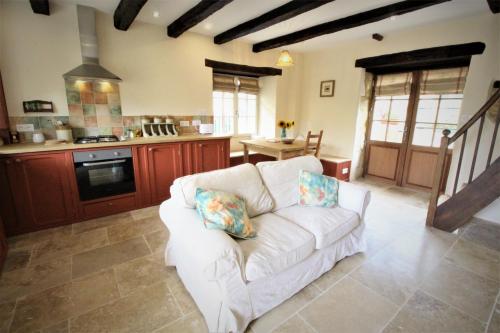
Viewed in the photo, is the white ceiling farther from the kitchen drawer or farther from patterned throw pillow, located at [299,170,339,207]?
the kitchen drawer

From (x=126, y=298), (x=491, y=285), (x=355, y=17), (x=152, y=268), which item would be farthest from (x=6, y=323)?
(x=355, y=17)

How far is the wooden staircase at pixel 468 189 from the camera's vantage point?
96.1 inches

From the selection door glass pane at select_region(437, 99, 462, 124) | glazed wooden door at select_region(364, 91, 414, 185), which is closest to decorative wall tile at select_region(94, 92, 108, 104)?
glazed wooden door at select_region(364, 91, 414, 185)

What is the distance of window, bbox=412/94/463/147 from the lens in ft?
12.3

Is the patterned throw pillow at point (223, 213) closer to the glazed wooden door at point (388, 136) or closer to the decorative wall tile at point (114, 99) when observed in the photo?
the decorative wall tile at point (114, 99)

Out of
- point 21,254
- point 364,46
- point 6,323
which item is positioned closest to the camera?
point 6,323

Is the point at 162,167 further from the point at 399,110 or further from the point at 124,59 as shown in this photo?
the point at 399,110

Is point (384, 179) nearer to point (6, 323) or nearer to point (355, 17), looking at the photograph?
point (355, 17)

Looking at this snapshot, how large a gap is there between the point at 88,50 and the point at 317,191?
3.18 m

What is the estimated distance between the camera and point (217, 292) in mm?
1443

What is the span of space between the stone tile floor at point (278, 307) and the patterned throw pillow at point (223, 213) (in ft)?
1.98

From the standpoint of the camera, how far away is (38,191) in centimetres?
262

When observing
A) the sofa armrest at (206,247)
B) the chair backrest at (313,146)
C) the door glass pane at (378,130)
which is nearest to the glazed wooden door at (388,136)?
the door glass pane at (378,130)

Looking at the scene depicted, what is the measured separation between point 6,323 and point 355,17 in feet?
14.4
